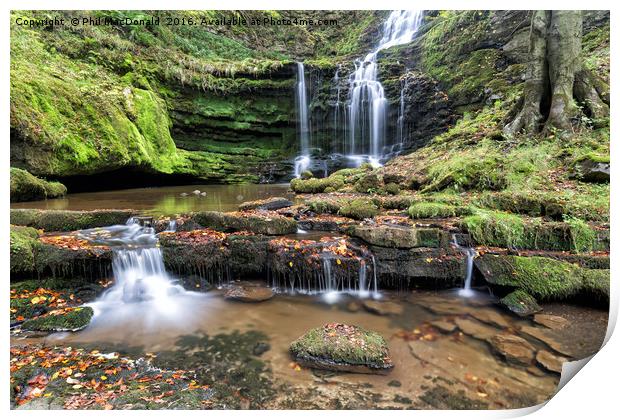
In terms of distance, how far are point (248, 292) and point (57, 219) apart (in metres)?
3.67

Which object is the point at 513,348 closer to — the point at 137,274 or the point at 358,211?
the point at 358,211

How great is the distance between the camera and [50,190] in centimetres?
877

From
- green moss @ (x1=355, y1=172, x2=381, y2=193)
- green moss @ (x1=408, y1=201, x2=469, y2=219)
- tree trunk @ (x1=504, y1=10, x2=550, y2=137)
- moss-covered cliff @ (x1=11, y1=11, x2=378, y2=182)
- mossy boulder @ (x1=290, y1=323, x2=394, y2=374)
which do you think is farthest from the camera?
green moss @ (x1=355, y1=172, x2=381, y2=193)

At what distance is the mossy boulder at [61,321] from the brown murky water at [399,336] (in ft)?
0.40

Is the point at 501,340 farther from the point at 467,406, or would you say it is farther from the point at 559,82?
the point at 559,82

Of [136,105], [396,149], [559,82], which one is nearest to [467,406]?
[559,82]

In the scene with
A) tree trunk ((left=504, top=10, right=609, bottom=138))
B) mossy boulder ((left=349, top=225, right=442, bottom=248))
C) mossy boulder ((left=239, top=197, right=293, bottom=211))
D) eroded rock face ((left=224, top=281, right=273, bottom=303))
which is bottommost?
eroded rock face ((left=224, top=281, right=273, bottom=303))

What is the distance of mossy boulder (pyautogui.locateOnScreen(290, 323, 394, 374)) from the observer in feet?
9.96

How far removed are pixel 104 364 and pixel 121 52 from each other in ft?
46.2

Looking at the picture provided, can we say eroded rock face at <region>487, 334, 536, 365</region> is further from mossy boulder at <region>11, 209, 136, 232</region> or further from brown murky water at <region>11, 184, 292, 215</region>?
mossy boulder at <region>11, 209, 136, 232</region>

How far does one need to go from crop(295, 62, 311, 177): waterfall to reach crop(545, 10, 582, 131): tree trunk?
12.0 meters

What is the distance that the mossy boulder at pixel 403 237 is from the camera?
479cm

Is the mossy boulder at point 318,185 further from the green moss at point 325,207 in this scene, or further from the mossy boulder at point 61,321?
the mossy boulder at point 61,321

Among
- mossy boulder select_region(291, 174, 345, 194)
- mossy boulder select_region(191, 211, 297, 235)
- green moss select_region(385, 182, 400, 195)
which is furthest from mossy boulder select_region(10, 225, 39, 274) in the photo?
mossy boulder select_region(291, 174, 345, 194)
